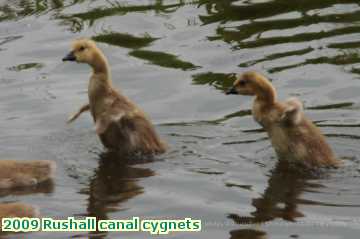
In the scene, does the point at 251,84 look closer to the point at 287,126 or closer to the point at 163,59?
the point at 287,126

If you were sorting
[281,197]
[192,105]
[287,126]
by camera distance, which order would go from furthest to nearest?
[192,105] < [287,126] < [281,197]

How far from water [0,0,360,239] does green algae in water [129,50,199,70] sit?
18 mm

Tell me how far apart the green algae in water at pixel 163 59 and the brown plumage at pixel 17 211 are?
158 inches

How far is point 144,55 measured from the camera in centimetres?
1137

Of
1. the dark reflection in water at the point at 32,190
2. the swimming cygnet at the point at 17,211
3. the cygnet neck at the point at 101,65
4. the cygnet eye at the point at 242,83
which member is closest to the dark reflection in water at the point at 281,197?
the cygnet eye at the point at 242,83

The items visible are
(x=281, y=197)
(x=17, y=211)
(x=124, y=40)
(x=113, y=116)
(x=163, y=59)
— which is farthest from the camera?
(x=124, y=40)

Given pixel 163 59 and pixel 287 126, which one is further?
pixel 163 59

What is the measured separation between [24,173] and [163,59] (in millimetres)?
3525

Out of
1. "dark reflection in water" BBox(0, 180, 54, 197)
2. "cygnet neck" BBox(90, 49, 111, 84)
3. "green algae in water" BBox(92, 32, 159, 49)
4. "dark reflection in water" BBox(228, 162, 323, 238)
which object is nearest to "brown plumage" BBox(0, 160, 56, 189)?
"dark reflection in water" BBox(0, 180, 54, 197)

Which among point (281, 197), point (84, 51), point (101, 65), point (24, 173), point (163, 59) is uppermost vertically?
point (84, 51)

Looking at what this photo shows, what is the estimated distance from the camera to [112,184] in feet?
26.2

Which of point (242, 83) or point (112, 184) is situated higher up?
point (242, 83)

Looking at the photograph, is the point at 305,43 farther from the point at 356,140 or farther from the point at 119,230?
the point at 119,230

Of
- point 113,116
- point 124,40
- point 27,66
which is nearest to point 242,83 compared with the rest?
point 113,116
